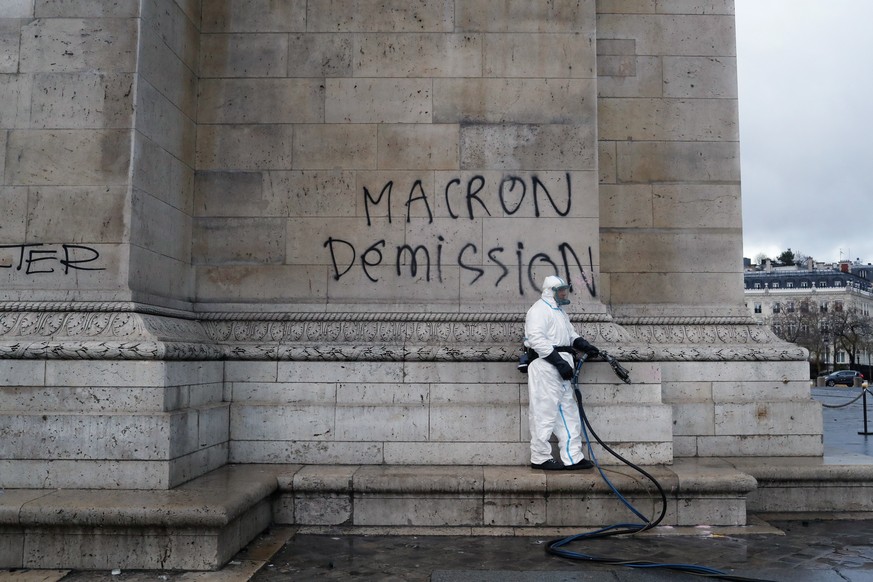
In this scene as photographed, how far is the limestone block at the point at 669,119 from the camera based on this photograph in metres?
10.9

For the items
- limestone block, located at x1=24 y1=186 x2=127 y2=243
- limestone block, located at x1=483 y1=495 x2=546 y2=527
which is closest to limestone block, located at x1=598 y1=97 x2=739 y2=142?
limestone block, located at x1=483 y1=495 x2=546 y2=527

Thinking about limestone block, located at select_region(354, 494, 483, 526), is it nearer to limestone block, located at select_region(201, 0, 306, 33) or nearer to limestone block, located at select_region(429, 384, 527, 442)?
limestone block, located at select_region(429, 384, 527, 442)

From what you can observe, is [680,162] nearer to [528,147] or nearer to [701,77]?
[701,77]

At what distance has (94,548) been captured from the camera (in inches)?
258

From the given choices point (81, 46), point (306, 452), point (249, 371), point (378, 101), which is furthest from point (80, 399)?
point (378, 101)

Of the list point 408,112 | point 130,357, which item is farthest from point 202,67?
point 130,357

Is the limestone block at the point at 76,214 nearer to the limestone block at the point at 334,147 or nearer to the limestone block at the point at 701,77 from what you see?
the limestone block at the point at 334,147

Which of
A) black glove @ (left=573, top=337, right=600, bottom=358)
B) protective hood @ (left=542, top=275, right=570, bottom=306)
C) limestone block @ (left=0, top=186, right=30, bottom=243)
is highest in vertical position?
limestone block @ (left=0, top=186, right=30, bottom=243)

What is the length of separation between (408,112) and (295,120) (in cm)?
149

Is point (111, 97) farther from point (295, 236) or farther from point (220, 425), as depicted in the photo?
point (220, 425)

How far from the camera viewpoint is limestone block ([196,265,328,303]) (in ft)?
32.2

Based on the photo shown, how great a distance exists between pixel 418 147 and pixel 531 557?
5.32m

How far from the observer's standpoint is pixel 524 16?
400 inches

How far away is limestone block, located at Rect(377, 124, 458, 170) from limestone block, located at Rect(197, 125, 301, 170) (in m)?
1.23
